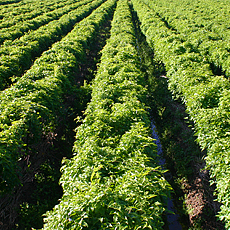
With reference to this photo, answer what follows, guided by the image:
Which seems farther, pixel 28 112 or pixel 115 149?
pixel 28 112

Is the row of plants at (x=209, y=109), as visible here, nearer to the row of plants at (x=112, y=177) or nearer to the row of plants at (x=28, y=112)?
the row of plants at (x=112, y=177)

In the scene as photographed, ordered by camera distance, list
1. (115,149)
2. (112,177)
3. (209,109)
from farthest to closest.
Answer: (209,109)
(115,149)
(112,177)

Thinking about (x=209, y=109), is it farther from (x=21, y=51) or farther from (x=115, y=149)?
(x=21, y=51)

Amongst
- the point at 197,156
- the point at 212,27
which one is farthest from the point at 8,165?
the point at 212,27

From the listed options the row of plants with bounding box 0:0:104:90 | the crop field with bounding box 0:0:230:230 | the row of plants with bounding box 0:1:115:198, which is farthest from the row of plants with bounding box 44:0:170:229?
the row of plants with bounding box 0:0:104:90

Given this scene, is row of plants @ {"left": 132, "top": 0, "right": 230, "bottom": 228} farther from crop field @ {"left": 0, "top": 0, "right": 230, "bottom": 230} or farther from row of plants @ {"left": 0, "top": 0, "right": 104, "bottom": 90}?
row of plants @ {"left": 0, "top": 0, "right": 104, "bottom": 90}

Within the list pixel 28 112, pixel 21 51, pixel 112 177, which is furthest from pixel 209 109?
pixel 21 51

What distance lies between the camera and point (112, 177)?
10.9ft

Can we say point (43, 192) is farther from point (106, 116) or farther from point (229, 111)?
point (229, 111)

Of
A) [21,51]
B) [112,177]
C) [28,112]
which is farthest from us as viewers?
[21,51]

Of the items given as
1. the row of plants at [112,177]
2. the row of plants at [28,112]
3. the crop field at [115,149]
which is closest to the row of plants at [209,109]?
the crop field at [115,149]

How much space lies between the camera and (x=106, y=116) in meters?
4.83

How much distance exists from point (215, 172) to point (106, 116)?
2.88 metres

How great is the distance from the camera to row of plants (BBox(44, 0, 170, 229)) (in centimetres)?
270
